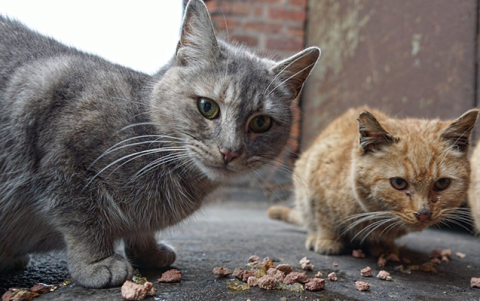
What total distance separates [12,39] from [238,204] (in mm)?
3162

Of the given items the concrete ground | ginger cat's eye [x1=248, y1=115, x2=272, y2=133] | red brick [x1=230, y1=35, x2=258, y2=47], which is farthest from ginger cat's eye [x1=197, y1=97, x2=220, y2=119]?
red brick [x1=230, y1=35, x2=258, y2=47]

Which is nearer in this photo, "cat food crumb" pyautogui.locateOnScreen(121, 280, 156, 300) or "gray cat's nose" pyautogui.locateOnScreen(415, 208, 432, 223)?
"cat food crumb" pyautogui.locateOnScreen(121, 280, 156, 300)

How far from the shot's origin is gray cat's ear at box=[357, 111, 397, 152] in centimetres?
178

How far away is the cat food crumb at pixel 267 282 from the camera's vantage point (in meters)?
1.33

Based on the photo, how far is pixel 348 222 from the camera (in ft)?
6.65

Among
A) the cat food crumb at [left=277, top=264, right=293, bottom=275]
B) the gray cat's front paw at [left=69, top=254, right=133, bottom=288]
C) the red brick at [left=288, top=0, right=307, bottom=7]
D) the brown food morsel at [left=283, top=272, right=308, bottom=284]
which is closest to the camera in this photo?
the gray cat's front paw at [left=69, top=254, right=133, bottom=288]

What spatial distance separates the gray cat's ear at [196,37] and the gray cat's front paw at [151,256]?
822 mm

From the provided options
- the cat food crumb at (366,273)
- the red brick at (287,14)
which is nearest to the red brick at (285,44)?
the red brick at (287,14)

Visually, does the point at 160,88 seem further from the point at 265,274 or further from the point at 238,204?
the point at 238,204

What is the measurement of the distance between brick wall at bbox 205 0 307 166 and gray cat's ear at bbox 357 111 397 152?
2268mm

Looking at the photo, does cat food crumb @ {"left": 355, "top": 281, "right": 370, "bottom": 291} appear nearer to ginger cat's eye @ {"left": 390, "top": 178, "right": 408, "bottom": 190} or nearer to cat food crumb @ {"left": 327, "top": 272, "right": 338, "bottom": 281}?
cat food crumb @ {"left": 327, "top": 272, "right": 338, "bottom": 281}

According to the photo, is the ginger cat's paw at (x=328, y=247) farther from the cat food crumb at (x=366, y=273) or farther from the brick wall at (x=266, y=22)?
the brick wall at (x=266, y=22)

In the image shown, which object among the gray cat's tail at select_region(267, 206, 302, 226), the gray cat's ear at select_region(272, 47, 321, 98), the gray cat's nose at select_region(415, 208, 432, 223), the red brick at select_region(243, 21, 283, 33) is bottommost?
the gray cat's tail at select_region(267, 206, 302, 226)

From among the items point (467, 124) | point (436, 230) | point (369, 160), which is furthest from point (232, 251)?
point (436, 230)
